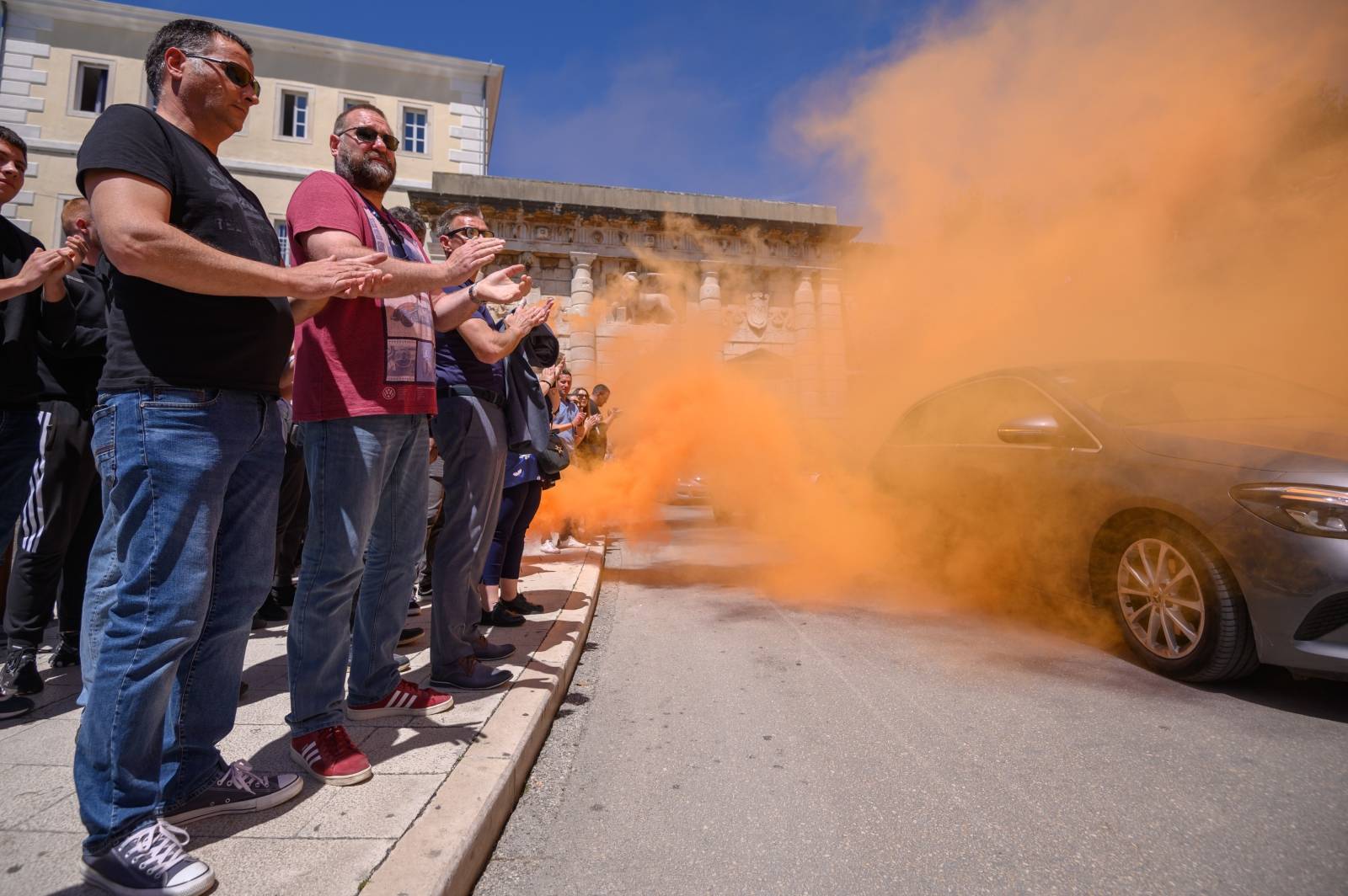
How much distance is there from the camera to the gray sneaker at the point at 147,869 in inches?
55.2

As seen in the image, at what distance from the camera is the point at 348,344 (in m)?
2.11

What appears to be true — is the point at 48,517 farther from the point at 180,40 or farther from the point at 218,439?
the point at 180,40

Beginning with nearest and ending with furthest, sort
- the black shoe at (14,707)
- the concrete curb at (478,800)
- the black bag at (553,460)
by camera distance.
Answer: the concrete curb at (478,800) → the black shoe at (14,707) → the black bag at (553,460)

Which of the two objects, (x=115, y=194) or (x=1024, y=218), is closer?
(x=115, y=194)

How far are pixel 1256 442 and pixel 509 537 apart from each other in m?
4.01

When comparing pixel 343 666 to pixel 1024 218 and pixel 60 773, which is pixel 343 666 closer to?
pixel 60 773

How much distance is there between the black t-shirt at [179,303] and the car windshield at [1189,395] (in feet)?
13.5

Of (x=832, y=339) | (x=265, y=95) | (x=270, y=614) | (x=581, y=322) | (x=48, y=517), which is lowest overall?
(x=270, y=614)

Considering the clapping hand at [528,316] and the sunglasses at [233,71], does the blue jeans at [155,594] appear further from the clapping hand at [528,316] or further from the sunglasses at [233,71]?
the clapping hand at [528,316]

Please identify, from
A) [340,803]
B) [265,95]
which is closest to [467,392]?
[340,803]

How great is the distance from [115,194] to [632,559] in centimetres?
570

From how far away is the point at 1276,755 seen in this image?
2287 mm

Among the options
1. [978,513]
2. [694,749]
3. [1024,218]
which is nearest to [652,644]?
[694,749]

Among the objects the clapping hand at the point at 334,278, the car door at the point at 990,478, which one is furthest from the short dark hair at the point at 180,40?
the car door at the point at 990,478
